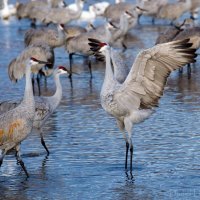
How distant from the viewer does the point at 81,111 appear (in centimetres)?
1410

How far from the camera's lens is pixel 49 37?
2027 cm

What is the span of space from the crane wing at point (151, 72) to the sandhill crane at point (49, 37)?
9405 mm

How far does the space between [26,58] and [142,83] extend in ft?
21.2

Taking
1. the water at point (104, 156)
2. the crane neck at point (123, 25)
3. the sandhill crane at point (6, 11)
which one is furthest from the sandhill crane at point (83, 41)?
the sandhill crane at point (6, 11)

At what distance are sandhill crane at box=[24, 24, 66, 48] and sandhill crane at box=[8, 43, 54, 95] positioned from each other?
2.56m

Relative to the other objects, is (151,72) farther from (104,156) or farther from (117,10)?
(117,10)

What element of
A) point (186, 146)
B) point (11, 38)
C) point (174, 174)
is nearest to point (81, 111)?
point (186, 146)

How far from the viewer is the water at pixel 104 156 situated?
A: 30.6ft

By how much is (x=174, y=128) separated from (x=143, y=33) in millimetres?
13351

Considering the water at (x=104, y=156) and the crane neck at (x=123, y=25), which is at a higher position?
the crane neck at (x=123, y=25)

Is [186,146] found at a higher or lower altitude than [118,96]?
lower

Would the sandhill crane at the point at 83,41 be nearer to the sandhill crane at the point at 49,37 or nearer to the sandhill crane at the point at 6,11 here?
the sandhill crane at the point at 49,37

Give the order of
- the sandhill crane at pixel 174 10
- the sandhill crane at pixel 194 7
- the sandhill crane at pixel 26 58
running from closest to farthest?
the sandhill crane at pixel 26 58 < the sandhill crane at pixel 174 10 < the sandhill crane at pixel 194 7

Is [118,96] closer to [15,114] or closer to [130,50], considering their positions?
[15,114]
